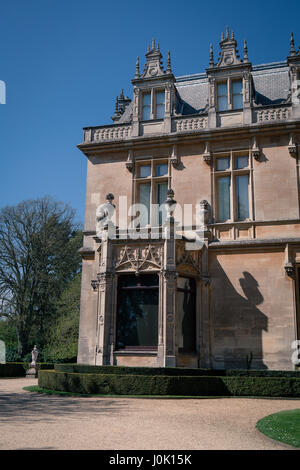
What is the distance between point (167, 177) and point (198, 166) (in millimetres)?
1567

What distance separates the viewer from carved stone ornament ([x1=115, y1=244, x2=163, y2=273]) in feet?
58.9

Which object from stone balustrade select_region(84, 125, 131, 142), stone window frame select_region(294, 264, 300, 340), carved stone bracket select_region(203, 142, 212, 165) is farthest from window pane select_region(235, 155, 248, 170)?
stone balustrade select_region(84, 125, 131, 142)

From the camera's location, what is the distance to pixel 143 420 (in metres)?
10.1

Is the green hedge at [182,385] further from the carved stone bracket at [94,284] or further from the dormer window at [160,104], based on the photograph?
the dormer window at [160,104]

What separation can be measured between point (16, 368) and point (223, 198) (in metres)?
19.0

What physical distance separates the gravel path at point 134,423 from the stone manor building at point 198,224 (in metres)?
4.12

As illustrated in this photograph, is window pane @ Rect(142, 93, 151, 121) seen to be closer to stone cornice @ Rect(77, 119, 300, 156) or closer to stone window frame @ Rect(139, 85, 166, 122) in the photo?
stone window frame @ Rect(139, 85, 166, 122)

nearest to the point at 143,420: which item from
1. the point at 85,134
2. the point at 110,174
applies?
the point at 110,174

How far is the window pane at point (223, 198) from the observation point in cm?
2075

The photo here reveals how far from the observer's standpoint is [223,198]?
21.0m

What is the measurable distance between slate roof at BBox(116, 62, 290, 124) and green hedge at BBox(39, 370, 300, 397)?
12811mm

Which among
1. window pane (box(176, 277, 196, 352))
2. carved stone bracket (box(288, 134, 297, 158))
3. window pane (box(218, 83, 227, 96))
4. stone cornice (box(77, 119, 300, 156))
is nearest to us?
window pane (box(176, 277, 196, 352))

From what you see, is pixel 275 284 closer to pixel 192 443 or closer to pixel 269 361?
pixel 269 361

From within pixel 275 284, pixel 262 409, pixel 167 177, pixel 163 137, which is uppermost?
pixel 163 137
